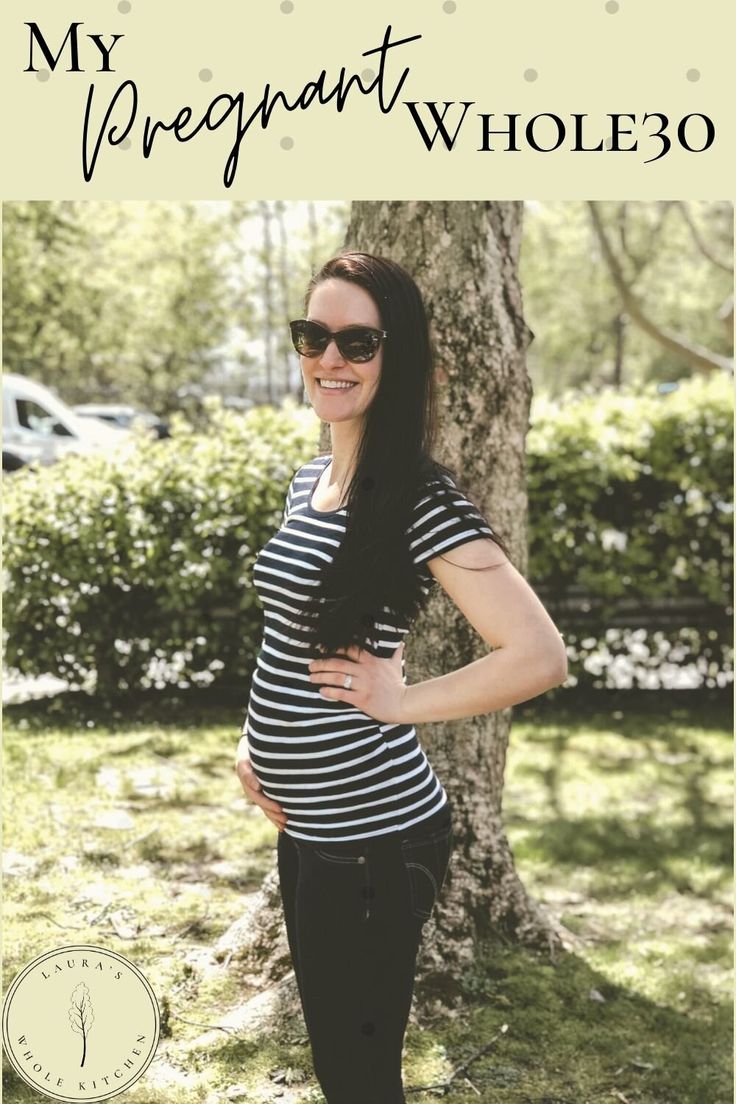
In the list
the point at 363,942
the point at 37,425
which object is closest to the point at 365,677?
the point at 363,942

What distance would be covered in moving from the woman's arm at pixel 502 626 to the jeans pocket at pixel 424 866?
313mm

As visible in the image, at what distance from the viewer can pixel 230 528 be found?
6.37 meters

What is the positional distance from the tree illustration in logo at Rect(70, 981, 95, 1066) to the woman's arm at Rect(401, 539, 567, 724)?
4.00ft

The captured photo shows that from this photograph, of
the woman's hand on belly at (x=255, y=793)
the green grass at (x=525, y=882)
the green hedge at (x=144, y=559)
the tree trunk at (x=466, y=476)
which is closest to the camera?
the woman's hand on belly at (x=255, y=793)

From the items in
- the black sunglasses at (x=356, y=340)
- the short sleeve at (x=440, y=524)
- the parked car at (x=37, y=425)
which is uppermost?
the parked car at (x=37, y=425)

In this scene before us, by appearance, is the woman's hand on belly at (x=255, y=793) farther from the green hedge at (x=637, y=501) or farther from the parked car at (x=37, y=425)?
the parked car at (x=37, y=425)

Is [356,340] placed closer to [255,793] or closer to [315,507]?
[315,507]

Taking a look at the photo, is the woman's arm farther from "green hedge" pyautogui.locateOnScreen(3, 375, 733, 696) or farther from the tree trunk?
"green hedge" pyautogui.locateOnScreen(3, 375, 733, 696)

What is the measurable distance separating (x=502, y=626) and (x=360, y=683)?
290 millimetres

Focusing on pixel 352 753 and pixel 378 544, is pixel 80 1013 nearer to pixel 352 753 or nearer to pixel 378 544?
pixel 352 753

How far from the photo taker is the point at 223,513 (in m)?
6.35

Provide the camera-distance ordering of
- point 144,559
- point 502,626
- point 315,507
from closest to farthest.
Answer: point 502,626 → point 315,507 → point 144,559

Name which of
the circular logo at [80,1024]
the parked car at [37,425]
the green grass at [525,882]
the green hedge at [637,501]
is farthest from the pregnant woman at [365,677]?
the parked car at [37,425]

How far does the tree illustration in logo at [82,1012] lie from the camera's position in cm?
245
